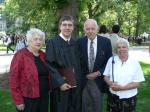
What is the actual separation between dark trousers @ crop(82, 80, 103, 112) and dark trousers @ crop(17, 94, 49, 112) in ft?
2.03

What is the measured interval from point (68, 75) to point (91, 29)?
33.6 inches

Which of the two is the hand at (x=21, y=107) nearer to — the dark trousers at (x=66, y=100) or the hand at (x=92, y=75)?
the dark trousers at (x=66, y=100)

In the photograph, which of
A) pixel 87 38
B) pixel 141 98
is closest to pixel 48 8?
pixel 141 98

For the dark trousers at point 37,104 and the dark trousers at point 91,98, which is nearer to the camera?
the dark trousers at point 37,104

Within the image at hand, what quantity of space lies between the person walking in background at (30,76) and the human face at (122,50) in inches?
42.8

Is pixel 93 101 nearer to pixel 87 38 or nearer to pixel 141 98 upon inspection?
pixel 87 38

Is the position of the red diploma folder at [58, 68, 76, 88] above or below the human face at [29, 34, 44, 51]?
below

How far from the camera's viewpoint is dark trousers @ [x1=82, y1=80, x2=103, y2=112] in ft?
23.1

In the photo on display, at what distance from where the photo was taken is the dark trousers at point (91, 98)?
7047mm

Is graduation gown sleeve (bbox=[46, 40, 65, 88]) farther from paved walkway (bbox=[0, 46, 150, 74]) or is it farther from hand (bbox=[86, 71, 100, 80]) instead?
paved walkway (bbox=[0, 46, 150, 74])

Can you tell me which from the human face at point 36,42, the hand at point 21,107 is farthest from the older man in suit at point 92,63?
the hand at point 21,107

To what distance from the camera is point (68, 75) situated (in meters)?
6.70

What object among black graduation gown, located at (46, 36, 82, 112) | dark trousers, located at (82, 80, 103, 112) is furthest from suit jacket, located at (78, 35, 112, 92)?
black graduation gown, located at (46, 36, 82, 112)

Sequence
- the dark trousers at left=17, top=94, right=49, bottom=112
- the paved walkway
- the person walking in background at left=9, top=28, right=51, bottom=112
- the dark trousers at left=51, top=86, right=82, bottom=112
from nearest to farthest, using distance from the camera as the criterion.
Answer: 1. the person walking in background at left=9, top=28, right=51, bottom=112
2. the dark trousers at left=17, top=94, right=49, bottom=112
3. the dark trousers at left=51, top=86, right=82, bottom=112
4. the paved walkway
